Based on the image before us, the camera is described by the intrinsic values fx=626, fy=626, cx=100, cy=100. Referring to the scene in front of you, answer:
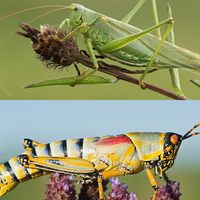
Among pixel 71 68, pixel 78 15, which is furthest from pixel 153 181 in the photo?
pixel 71 68

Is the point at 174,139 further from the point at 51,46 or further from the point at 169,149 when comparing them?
the point at 51,46

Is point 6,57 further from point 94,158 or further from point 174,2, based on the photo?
point 94,158

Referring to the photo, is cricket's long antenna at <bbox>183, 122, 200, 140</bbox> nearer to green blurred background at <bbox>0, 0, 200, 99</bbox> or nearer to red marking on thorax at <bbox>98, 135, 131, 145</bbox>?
red marking on thorax at <bbox>98, 135, 131, 145</bbox>

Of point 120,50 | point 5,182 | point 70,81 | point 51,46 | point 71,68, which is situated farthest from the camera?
point 71,68

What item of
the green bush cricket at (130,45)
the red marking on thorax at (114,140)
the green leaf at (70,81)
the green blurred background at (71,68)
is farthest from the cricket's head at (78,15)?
the green blurred background at (71,68)

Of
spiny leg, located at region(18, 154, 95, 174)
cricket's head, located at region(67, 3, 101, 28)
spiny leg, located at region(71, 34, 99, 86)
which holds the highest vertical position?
cricket's head, located at region(67, 3, 101, 28)

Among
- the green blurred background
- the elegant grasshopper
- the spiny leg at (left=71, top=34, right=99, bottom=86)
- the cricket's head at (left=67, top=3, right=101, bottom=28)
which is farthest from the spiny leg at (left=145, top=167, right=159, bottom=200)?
the green blurred background

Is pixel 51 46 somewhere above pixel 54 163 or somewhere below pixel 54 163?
above
